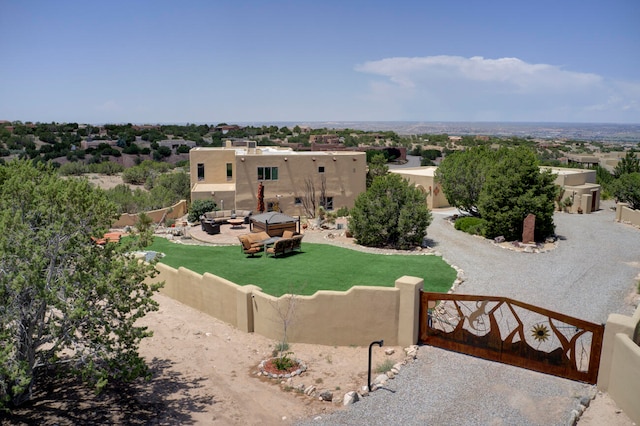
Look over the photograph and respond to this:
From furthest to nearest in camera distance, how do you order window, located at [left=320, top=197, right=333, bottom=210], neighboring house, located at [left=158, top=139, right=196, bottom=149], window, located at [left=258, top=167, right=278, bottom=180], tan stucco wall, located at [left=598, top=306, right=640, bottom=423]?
neighboring house, located at [left=158, top=139, right=196, bottom=149] → window, located at [left=320, top=197, right=333, bottom=210] → window, located at [left=258, top=167, right=278, bottom=180] → tan stucco wall, located at [left=598, top=306, right=640, bottom=423]

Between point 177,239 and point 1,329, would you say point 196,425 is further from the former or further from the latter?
point 177,239

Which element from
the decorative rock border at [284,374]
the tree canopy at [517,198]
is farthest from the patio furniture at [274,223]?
the decorative rock border at [284,374]

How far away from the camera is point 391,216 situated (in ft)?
82.1

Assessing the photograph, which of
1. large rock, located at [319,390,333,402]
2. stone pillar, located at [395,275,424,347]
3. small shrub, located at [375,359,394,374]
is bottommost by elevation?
large rock, located at [319,390,333,402]

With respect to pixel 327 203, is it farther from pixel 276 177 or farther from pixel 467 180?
pixel 467 180

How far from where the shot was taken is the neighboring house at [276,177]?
113 ft

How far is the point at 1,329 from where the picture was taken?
8828 millimetres

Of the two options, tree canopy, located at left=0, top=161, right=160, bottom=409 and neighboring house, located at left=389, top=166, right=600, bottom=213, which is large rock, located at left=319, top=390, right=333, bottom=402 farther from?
neighboring house, located at left=389, top=166, right=600, bottom=213

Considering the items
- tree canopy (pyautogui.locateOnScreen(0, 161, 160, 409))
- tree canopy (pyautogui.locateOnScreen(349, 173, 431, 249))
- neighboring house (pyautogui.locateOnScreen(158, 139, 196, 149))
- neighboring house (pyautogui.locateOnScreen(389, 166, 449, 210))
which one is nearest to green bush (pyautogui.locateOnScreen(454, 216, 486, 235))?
tree canopy (pyautogui.locateOnScreen(349, 173, 431, 249))

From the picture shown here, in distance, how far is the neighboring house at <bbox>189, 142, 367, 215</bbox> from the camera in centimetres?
3459

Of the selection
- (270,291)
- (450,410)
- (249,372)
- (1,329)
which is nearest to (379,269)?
(270,291)

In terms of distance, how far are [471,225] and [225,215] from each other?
575 inches

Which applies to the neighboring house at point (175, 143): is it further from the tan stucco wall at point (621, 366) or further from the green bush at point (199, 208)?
the tan stucco wall at point (621, 366)

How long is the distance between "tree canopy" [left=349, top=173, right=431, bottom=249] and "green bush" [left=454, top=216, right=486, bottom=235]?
406 centimetres
